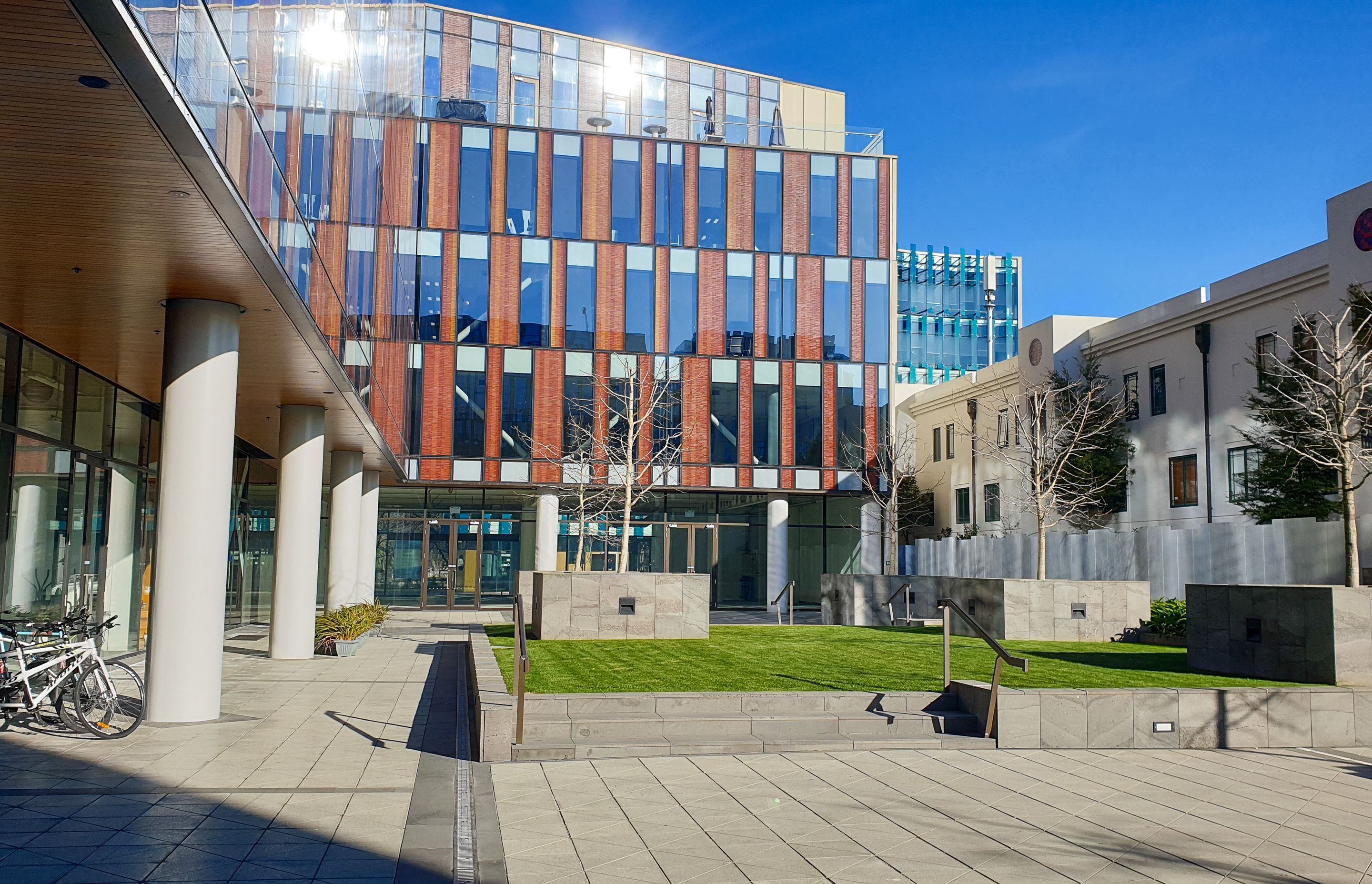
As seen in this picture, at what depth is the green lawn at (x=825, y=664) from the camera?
1321 centimetres

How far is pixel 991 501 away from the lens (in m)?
43.5

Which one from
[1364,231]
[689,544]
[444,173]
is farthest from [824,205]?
[1364,231]

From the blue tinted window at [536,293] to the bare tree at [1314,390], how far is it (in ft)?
72.6

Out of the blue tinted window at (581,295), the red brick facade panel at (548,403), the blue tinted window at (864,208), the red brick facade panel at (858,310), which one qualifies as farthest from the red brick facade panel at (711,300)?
the red brick facade panel at (548,403)

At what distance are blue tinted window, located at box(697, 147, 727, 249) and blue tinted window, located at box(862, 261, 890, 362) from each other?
221 inches

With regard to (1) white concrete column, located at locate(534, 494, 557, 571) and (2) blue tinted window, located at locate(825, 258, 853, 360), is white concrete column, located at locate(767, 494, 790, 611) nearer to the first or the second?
(2) blue tinted window, located at locate(825, 258, 853, 360)

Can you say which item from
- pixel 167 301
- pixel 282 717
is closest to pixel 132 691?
pixel 282 717

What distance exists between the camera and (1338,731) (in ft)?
40.6

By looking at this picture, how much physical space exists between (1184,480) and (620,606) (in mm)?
Result: 21176

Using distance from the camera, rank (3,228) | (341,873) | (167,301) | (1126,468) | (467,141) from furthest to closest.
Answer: (467,141)
(1126,468)
(167,301)
(3,228)
(341,873)

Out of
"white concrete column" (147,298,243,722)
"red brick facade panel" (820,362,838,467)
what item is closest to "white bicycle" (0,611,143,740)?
"white concrete column" (147,298,243,722)

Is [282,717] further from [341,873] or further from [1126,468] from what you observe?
[1126,468]

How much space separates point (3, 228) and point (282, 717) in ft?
19.5

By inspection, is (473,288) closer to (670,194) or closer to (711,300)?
(670,194)
